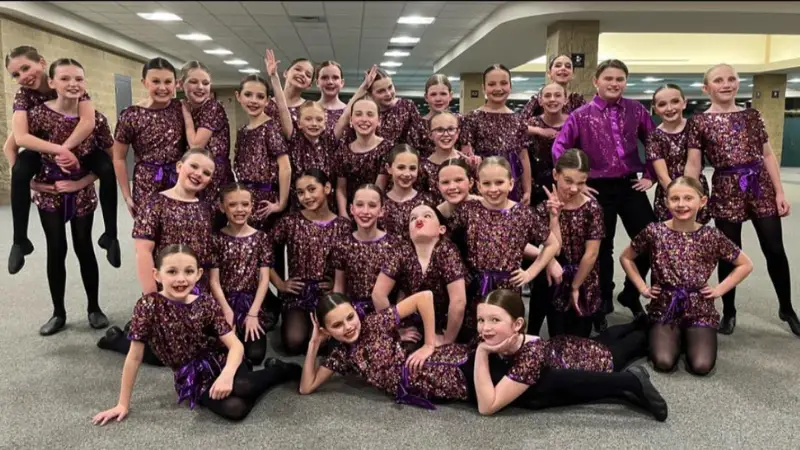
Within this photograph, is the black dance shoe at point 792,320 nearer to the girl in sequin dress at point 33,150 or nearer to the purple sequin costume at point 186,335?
the purple sequin costume at point 186,335

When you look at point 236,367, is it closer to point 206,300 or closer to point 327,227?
point 206,300

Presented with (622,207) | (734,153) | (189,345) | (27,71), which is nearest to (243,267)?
(189,345)

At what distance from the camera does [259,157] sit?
3309mm

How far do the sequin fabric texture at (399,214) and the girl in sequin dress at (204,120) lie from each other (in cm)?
90

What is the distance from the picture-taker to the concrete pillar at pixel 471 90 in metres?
15.4

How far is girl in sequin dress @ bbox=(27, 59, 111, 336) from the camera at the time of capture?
125 inches

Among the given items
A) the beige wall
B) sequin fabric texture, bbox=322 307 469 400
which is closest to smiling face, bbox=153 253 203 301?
sequin fabric texture, bbox=322 307 469 400

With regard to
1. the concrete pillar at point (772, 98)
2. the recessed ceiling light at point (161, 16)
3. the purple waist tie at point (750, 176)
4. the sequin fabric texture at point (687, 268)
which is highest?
the recessed ceiling light at point (161, 16)

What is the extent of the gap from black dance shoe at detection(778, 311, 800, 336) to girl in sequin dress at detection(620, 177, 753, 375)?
0.78 metres

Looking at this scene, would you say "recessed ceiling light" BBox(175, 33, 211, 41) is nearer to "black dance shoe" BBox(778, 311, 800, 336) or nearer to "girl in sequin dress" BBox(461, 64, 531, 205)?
"girl in sequin dress" BBox(461, 64, 531, 205)

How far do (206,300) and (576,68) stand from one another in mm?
6621

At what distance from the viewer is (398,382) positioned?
2.56m

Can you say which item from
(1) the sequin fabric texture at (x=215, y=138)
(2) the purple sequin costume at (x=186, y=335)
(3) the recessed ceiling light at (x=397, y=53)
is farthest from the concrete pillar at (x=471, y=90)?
(2) the purple sequin costume at (x=186, y=335)

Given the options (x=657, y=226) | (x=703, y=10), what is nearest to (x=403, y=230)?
(x=657, y=226)
